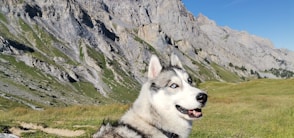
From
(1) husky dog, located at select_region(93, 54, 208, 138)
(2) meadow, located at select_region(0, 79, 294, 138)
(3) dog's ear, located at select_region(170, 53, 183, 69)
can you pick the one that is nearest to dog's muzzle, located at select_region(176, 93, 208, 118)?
(1) husky dog, located at select_region(93, 54, 208, 138)

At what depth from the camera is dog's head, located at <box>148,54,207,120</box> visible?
8280 millimetres

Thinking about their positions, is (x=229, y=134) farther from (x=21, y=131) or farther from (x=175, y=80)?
(x=175, y=80)

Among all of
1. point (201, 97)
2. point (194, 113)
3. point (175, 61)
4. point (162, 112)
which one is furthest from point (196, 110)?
point (175, 61)

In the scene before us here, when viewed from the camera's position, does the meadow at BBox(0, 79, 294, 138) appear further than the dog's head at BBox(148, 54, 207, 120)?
Yes

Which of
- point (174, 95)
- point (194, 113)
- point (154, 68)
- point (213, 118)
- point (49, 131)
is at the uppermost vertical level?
point (213, 118)

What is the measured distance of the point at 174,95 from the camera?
8500 mm

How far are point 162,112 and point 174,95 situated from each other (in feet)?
1.70

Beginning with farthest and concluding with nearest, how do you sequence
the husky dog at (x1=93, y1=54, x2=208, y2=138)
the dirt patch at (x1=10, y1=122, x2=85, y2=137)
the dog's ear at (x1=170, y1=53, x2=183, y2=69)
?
the dirt patch at (x1=10, y1=122, x2=85, y2=137), the dog's ear at (x1=170, y1=53, x2=183, y2=69), the husky dog at (x1=93, y1=54, x2=208, y2=138)

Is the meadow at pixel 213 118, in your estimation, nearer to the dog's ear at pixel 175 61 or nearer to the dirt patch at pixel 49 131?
the dirt patch at pixel 49 131

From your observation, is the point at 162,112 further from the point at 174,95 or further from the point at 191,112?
the point at 191,112

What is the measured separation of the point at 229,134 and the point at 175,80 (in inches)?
622

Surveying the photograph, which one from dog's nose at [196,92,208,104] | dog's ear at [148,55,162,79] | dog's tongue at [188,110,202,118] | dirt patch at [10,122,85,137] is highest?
dirt patch at [10,122,85,137]

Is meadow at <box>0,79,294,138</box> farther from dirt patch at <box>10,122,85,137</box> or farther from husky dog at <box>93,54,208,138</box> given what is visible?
husky dog at <box>93,54,208,138</box>

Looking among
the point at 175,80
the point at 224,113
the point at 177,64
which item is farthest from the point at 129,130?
the point at 224,113
